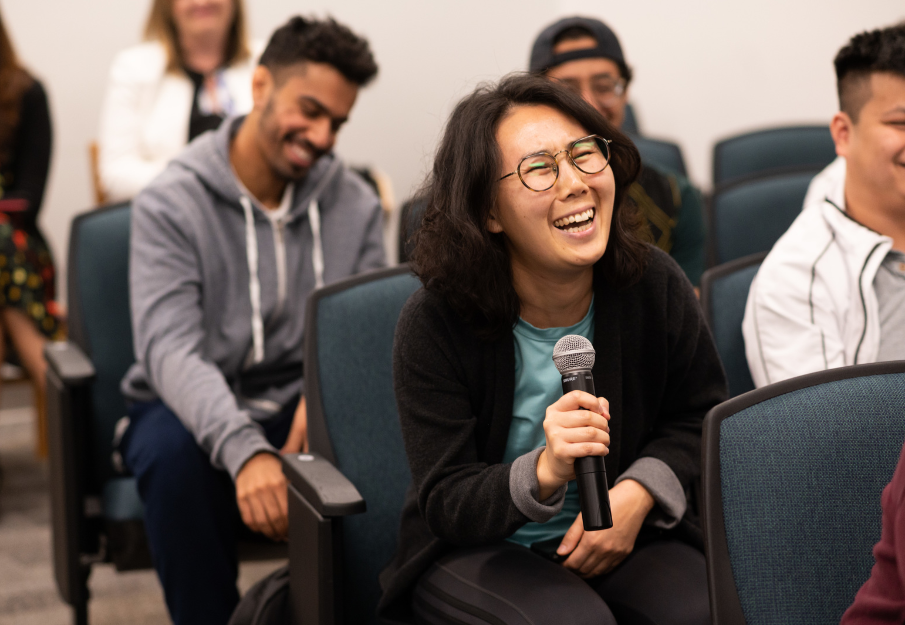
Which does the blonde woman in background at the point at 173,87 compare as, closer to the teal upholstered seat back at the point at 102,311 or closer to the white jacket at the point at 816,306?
the teal upholstered seat back at the point at 102,311

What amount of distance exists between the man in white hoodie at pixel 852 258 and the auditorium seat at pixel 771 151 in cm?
142

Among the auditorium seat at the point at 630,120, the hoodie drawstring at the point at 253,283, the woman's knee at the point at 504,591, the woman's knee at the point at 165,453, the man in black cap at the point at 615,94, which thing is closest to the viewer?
the woman's knee at the point at 504,591

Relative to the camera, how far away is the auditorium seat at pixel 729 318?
62.5 inches

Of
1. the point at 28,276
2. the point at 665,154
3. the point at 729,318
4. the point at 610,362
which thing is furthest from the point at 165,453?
the point at 665,154

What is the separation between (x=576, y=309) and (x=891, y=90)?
74 cm

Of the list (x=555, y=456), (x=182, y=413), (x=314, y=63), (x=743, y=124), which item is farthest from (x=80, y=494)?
(x=743, y=124)

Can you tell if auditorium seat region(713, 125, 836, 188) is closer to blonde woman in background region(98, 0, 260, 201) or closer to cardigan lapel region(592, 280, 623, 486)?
blonde woman in background region(98, 0, 260, 201)

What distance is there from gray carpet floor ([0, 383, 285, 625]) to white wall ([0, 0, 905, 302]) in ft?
3.54

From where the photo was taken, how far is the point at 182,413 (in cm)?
174

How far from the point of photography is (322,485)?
1.31m

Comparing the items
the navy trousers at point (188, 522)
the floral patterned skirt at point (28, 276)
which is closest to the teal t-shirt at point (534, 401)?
the navy trousers at point (188, 522)

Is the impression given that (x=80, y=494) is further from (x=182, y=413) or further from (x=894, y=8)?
(x=894, y=8)

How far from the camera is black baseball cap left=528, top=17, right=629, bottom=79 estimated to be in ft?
7.15

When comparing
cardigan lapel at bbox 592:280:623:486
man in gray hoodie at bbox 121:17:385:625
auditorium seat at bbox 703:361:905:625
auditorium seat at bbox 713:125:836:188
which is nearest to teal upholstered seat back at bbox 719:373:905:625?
auditorium seat at bbox 703:361:905:625
